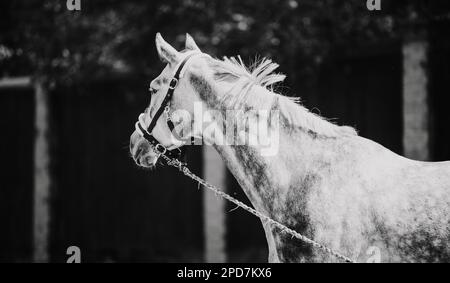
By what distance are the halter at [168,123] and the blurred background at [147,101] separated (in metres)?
1.00

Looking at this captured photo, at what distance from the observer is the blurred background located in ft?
17.3

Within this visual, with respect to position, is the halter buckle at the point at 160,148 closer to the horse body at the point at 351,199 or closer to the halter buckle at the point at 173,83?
the halter buckle at the point at 173,83

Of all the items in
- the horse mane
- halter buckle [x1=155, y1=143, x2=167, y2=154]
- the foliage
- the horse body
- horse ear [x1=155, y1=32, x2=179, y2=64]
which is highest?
the foliage

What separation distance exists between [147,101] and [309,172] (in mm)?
5217

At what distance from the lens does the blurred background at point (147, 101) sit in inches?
208

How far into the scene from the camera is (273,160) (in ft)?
8.49

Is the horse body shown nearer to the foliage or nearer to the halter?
the halter

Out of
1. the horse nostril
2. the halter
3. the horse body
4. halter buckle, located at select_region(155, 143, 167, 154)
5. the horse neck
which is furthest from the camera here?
the horse nostril

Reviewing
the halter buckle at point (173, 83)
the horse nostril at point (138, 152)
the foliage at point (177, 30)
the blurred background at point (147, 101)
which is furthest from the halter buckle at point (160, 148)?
the foliage at point (177, 30)

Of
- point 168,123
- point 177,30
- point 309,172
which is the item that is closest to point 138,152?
point 168,123

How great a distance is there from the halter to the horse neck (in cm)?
39

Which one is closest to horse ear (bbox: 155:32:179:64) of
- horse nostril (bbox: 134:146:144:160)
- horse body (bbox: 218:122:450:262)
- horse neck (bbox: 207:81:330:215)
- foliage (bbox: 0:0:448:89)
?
horse neck (bbox: 207:81:330:215)

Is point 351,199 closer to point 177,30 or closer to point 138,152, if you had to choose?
point 138,152

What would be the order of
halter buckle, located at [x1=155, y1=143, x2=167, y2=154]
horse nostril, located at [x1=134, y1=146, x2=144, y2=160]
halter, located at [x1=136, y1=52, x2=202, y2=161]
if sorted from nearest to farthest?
halter, located at [x1=136, y1=52, x2=202, y2=161] → halter buckle, located at [x1=155, y1=143, x2=167, y2=154] → horse nostril, located at [x1=134, y1=146, x2=144, y2=160]
